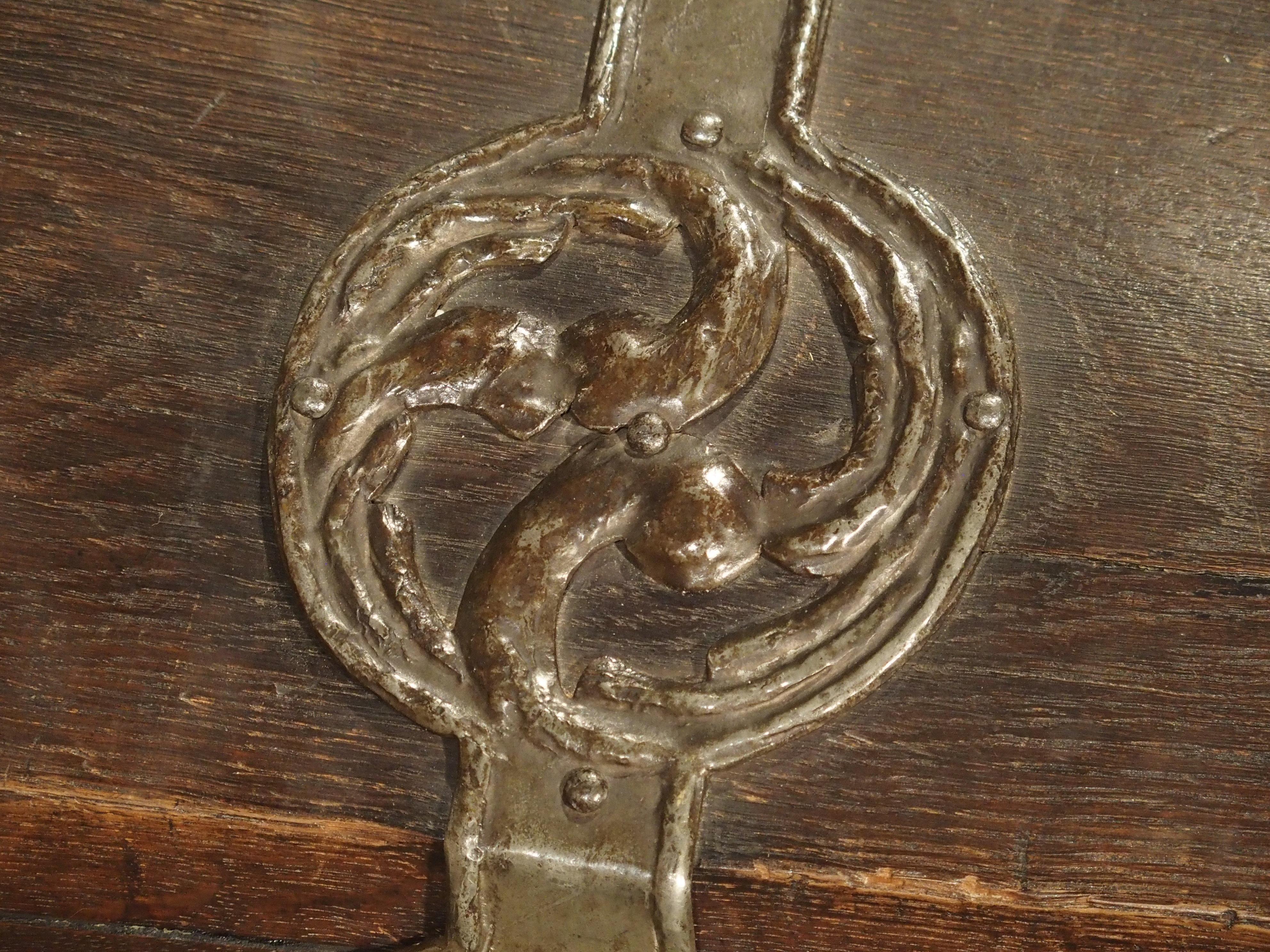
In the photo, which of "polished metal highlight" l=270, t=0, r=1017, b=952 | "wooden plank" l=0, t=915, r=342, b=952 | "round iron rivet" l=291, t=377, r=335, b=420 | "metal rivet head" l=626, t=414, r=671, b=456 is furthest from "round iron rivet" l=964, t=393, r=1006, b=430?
"wooden plank" l=0, t=915, r=342, b=952

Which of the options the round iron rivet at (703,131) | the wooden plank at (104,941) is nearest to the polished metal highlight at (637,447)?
the round iron rivet at (703,131)

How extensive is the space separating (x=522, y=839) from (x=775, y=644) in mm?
218

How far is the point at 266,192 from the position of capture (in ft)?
2.49

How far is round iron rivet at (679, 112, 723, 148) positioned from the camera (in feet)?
2.41

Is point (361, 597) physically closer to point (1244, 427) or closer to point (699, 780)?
point (699, 780)

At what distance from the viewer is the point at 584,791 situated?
2.32 feet

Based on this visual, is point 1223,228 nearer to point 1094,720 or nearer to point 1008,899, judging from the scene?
point 1094,720

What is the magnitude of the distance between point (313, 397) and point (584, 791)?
33 cm

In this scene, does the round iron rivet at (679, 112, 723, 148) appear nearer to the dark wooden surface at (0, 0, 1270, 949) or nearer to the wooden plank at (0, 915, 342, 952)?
the dark wooden surface at (0, 0, 1270, 949)

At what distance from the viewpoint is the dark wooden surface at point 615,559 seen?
71 centimetres

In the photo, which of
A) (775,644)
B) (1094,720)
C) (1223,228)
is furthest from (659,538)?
(1223,228)

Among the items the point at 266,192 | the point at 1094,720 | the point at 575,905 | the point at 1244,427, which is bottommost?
the point at 575,905

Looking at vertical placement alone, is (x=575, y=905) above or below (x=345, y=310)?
below

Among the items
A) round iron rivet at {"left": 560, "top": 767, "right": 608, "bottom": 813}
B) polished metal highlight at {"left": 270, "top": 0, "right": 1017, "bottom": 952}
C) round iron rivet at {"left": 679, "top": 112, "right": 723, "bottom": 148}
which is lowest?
round iron rivet at {"left": 560, "top": 767, "right": 608, "bottom": 813}
